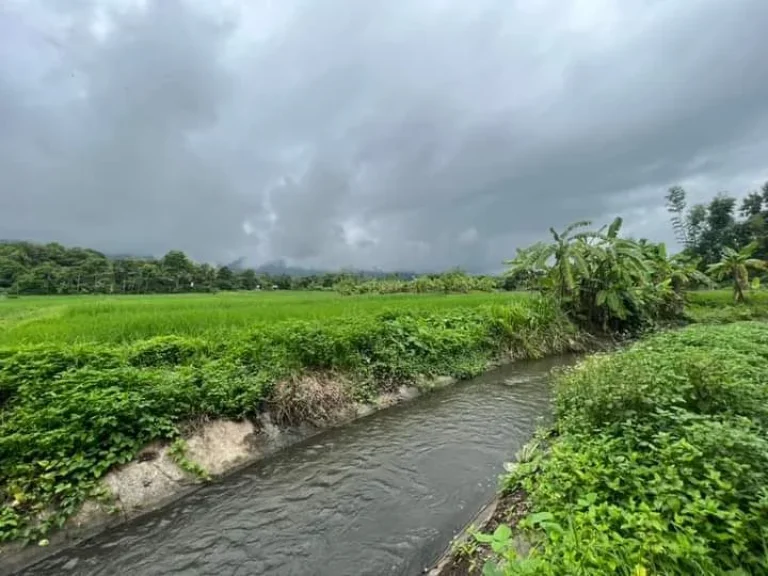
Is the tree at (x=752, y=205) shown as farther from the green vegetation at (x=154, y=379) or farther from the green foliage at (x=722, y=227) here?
the green vegetation at (x=154, y=379)

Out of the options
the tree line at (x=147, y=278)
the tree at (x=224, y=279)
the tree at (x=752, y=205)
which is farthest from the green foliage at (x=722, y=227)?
the tree at (x=224, y=279)

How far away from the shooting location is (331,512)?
4.81 m

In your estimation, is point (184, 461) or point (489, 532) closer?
point (489, 532)

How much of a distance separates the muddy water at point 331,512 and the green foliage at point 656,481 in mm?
1183

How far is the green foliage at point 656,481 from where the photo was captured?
92.3 inches

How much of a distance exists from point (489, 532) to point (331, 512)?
6.69ft

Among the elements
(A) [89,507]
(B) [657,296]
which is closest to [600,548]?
(A) [89,507]

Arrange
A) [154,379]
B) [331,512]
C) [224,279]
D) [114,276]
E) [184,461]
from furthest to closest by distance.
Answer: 1. [224,279]
2. [114,276]
3. [154,379]
4. [184,461]
5. [331,512]

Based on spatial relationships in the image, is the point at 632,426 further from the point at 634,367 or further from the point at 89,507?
the point at 89,507

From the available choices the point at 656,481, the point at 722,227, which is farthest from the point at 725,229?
the point at 656,481

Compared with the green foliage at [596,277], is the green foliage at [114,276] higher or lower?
higher

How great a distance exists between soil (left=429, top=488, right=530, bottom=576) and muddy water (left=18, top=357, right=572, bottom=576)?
0.42 meters

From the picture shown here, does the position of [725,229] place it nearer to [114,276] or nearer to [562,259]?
[562,259]

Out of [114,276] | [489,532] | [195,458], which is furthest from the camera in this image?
[114,276]
